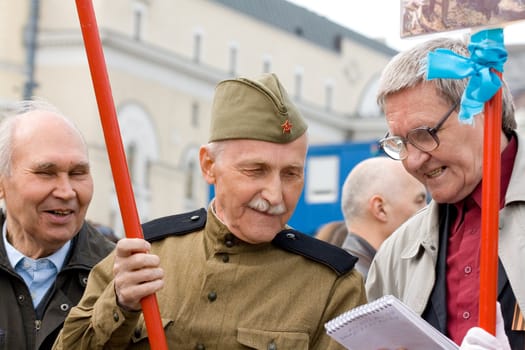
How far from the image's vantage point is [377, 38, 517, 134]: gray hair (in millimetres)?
3836

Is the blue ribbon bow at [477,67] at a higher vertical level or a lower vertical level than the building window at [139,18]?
higher

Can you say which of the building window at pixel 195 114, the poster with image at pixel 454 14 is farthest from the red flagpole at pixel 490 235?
the building window at pixel 195 114

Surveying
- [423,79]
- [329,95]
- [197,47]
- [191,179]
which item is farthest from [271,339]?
[329,95]

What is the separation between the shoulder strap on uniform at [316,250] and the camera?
12.0ft

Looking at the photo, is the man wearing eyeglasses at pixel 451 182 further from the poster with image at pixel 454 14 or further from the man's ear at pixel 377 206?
the man's ear at pixel 377 206

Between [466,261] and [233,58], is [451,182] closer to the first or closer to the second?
[466,261]

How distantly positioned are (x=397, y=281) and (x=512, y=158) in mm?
600

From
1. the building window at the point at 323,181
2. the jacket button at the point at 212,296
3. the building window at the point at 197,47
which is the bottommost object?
the building window at the point at 197,47

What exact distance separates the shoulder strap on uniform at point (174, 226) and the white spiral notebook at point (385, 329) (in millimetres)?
642

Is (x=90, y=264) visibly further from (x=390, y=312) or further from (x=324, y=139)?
(x=324, y=139)

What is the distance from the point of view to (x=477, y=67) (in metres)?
3.11

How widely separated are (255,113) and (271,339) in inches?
25.2

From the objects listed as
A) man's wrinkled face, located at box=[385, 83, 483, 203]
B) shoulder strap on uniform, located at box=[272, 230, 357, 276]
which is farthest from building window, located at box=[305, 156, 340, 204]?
shoulder strap on uniform, located at box=[272, 230, 357, 276]

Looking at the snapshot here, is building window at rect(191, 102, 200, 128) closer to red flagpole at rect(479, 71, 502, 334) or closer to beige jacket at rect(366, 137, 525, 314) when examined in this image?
beige jacket at rect(366, 137, 525, 314)
